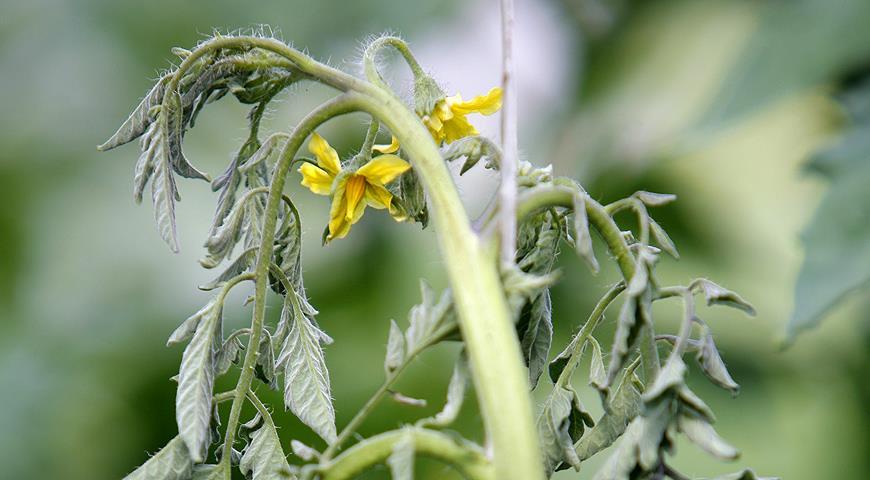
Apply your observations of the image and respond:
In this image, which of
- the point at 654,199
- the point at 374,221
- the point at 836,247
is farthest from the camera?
the point at 374,221

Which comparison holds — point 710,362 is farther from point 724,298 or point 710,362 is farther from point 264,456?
point 264,456

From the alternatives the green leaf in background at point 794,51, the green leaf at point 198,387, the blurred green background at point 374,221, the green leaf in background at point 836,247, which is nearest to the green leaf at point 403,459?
the green leaf at point 198,387

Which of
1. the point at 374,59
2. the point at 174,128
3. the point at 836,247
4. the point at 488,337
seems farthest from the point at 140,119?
the point at 836,247

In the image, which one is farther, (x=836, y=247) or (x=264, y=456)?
(x=836, y=247)

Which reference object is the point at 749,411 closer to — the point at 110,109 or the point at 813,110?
the point at 813,110

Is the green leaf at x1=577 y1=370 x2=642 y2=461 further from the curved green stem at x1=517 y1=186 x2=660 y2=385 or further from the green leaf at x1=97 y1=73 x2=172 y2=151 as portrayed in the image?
the green leaf at x1=97 y1=73 x2=172 y2=151

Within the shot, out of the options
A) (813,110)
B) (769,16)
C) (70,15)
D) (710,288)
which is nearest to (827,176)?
(769,16)

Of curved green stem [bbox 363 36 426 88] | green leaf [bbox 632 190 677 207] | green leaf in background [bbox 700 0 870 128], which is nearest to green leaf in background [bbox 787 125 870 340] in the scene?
green leaf in background [bbox 700 0 870 128]
